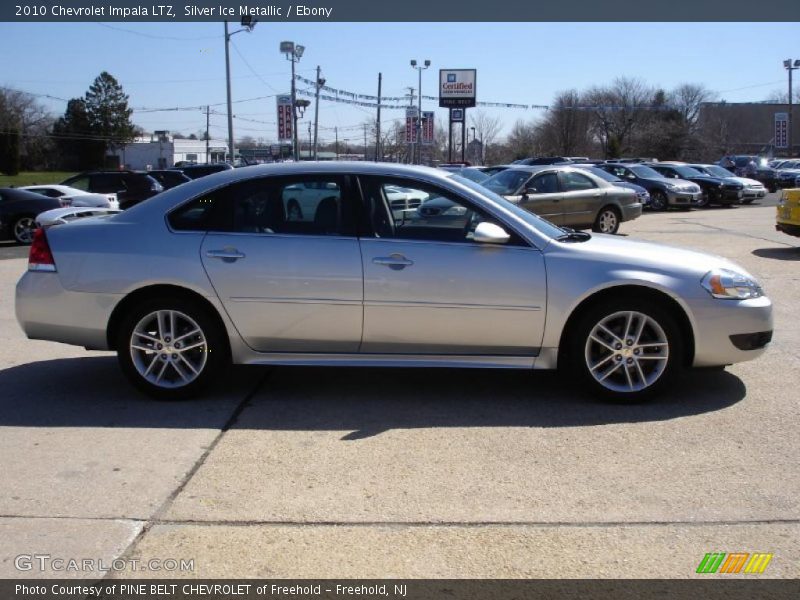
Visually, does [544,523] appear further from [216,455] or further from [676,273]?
[676,273]

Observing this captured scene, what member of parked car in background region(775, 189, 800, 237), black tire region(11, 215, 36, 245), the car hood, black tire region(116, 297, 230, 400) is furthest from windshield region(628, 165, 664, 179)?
black tire region(116, 297, 230, 400)

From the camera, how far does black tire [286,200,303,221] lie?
5.49m

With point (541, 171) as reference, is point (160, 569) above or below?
below

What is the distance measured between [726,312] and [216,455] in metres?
3.37

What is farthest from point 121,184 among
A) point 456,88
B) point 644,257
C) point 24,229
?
point 456,88

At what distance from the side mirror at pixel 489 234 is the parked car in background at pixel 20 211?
49.8 ft

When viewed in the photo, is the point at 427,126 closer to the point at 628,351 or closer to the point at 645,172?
the point at 645,172

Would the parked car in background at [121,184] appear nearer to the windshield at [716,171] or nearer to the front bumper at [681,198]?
the front bumper at [681,198]

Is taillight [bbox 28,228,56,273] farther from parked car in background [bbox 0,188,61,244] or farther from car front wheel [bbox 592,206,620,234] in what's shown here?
car front wheel [bbox 592,206,620,234]

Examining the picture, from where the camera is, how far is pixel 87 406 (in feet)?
17.8

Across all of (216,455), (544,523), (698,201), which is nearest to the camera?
(544,523)

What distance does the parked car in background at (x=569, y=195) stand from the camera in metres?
17.0

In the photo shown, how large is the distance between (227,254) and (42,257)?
51.9 inches
